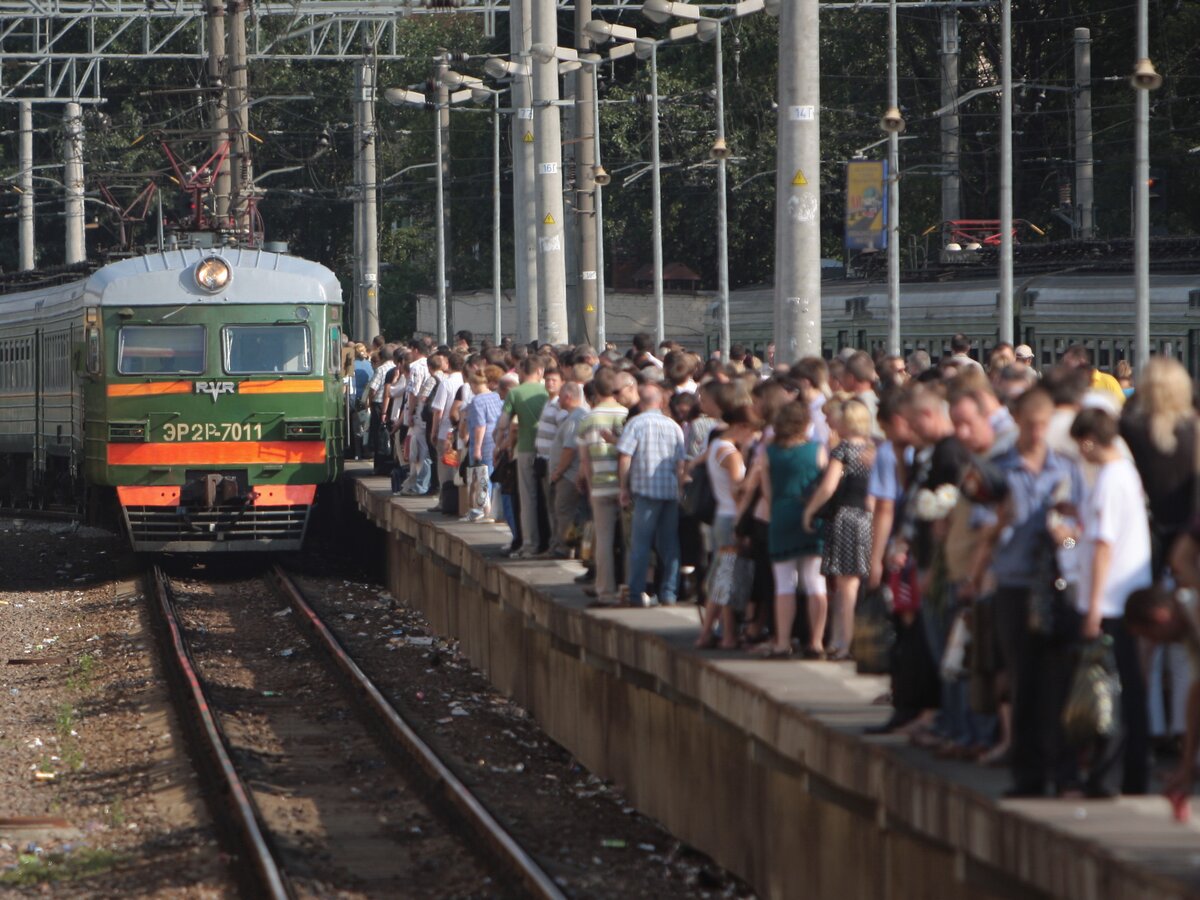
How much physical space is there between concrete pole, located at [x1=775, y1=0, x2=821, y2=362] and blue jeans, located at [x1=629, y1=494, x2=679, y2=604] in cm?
244

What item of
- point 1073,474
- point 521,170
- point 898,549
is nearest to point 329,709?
point 898,549

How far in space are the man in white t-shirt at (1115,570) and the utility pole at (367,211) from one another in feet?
106

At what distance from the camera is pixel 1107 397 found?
9.39 meters

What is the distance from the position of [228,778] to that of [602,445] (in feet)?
9.56

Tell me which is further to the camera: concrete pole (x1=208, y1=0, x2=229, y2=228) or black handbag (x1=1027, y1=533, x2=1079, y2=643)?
concrete pole (x1=208, y1=0, x2=229, y2=228)

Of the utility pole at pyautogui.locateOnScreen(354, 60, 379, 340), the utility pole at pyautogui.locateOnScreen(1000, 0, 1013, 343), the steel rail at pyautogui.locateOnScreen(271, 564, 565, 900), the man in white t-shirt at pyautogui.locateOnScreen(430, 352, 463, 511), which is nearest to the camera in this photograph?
the steel rail at pyautogui.locateOnScreen(271, 564, 565, 900)

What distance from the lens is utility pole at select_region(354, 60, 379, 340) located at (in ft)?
130

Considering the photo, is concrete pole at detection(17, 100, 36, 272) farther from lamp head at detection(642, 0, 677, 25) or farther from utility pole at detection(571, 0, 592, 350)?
lamp head at detection(642, 0, 677, 25)

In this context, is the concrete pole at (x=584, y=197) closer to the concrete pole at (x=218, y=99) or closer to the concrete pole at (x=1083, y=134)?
the concrete pole at (x=218, y=99)

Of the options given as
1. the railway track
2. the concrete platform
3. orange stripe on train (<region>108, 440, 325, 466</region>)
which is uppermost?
orange stripe on train (<region>108, 440, 325, 466</region>)

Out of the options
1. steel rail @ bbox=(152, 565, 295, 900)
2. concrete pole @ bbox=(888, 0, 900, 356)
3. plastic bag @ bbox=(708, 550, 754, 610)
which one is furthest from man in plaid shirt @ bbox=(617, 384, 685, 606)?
concrete pole @ bbox=(888, 0, 900, 356)

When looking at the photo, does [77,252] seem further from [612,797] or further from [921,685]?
[921,685]

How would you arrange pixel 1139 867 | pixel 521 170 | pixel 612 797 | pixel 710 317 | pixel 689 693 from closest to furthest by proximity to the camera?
pixel 1139 867 < pixel 689 693 < pixel 612 797 < pixel 521 170 < pixel 710 317

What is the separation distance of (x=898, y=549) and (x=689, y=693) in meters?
2.22
